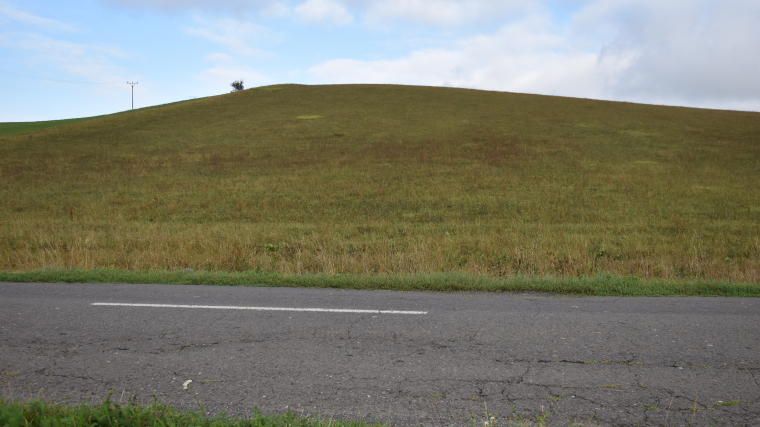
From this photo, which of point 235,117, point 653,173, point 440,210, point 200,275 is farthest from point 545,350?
point 235,117

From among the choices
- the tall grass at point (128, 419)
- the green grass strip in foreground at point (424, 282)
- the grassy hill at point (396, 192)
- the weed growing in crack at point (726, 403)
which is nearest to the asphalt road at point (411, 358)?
the weed growing in crack at point (726, 403)

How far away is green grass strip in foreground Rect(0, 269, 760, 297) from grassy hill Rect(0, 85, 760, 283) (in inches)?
41.5

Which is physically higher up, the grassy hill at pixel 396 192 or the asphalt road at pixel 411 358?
the grassy hill at pixel 396 192

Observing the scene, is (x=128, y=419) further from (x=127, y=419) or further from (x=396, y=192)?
(x=396, y=192)

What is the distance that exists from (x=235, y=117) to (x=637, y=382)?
44.0 m

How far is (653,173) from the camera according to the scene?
25.0 metres

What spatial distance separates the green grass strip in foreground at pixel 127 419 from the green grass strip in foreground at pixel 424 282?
16.8 ft

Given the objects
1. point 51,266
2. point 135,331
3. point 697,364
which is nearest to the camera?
point 697,364

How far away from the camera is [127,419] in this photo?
125 inches

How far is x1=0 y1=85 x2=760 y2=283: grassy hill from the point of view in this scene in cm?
1145

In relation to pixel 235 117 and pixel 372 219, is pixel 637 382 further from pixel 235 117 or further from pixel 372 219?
pixel 235 117

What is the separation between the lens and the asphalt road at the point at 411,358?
3.87 meters

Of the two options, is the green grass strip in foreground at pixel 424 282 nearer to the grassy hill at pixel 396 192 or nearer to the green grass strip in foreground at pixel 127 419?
the grassy hill at pixel 396 192

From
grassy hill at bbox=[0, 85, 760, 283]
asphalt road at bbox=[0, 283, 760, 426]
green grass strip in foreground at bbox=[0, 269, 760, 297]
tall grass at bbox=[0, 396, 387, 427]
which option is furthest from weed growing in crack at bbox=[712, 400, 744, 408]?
grassy hill at bbox=[0, 85, 760, 283]
